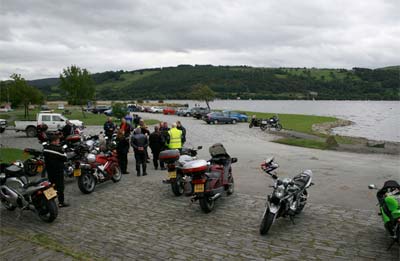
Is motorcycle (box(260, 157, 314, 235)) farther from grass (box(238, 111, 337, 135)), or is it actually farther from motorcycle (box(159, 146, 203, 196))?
grass (box(238, 111, 337, 135))

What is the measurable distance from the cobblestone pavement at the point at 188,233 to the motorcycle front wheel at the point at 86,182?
0.70 m

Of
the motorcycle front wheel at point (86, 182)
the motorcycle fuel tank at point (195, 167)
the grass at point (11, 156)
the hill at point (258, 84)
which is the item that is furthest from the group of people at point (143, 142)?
the hill at point (258, 84)

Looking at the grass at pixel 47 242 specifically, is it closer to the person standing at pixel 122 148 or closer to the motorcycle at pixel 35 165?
the motorcycle at pixel 35 165

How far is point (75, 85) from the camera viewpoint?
52125 mm

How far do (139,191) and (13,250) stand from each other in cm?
415

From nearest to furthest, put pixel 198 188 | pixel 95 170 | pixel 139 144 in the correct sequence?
1. pixel 198 188
2. pixel 95 170
3. pixel 139 144

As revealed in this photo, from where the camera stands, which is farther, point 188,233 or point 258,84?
point 258,84

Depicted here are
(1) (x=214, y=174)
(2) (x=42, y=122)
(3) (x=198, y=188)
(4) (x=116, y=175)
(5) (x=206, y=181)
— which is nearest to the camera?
(3) (x=198, y=188)

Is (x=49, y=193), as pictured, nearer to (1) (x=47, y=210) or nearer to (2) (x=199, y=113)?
(1) (x=47, y=210)

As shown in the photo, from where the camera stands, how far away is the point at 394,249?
19.3ft

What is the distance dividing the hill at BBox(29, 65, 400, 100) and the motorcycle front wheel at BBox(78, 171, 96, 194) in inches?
5020

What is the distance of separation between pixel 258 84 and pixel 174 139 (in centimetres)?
14615

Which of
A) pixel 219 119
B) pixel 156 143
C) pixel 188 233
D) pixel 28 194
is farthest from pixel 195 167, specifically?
pixel 219 119

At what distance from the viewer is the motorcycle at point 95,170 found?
9.73 metres
